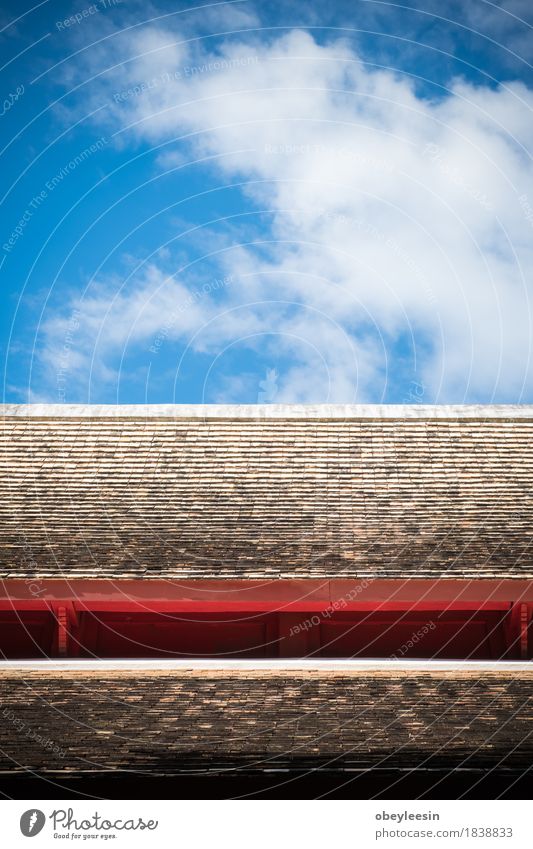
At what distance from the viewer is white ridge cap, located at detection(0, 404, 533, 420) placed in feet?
51.8

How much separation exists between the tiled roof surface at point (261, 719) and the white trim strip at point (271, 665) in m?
0.09

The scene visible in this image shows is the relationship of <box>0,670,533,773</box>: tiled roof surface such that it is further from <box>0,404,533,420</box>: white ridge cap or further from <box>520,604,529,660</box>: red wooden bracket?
<box>0,404,533,420</box>: white ridge cap

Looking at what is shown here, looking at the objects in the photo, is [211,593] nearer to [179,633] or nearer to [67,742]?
[179,633]

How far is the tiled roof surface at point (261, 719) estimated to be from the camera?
29.5ft

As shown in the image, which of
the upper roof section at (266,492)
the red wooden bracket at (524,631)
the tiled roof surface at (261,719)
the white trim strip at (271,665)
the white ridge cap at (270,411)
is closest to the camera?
the tiled roof surface at (261,719)

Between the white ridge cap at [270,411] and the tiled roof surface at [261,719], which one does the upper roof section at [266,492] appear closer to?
the white ridge cap at [270,411]

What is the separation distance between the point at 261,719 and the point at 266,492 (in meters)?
4.53

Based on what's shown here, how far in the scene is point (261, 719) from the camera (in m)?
9.66

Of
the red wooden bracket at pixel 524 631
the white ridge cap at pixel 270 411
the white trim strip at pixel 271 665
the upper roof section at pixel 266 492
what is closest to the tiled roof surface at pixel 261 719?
the white trim strip at pixel 271 665

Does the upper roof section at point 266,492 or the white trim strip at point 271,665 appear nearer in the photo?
the white trim strip at point 271,665

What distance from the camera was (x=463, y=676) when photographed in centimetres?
1067

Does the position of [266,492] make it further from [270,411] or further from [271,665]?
[271,665]

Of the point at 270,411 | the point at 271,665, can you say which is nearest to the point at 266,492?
the point at 270,411

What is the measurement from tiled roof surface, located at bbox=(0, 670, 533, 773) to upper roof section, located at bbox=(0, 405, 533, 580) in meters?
1.35
